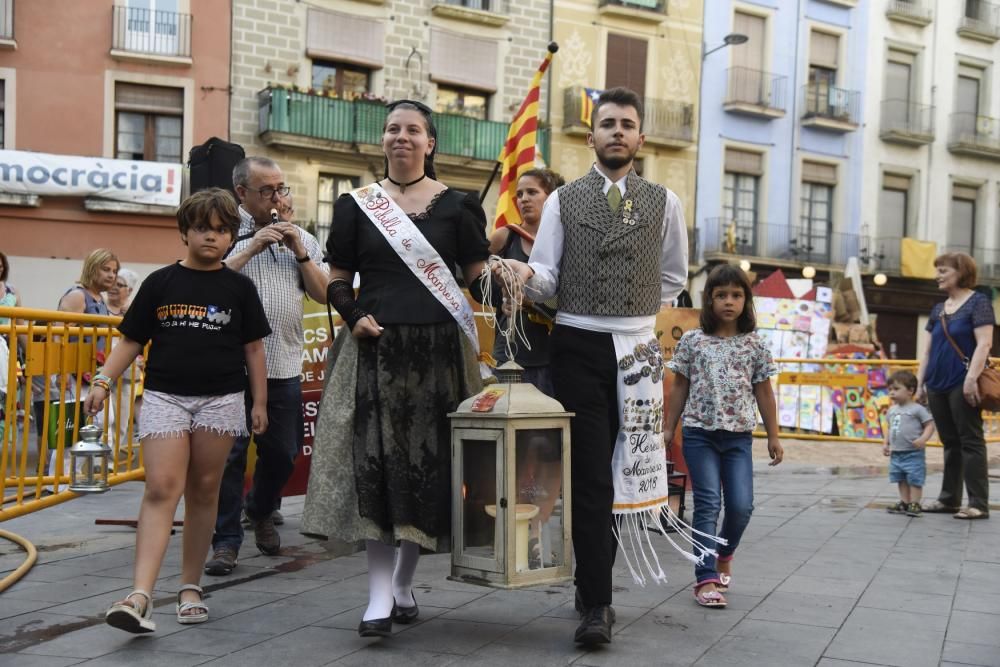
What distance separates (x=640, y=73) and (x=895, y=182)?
9621mm

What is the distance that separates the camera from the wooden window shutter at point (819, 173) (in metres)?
31.4

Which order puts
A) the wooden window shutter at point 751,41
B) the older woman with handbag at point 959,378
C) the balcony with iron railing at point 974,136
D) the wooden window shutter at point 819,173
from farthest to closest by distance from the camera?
the balcony with iron railing at point 974,136
the wooden window shutter at point 819,173
the wooden window shutter at point 751,41
the older woman with handbag at point 959,378

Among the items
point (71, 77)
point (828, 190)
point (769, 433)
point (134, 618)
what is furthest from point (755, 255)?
point (134, 618)

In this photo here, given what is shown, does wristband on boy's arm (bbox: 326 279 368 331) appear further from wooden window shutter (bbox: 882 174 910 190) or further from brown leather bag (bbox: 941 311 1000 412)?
wooden window shutter (bbox: 882 174 910 190)

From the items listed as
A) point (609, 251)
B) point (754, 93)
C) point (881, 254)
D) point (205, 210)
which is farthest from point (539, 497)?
point (881, 254)

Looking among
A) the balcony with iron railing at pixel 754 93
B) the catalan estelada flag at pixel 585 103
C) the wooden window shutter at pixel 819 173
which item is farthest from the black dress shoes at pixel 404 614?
the wooden window shutter at pixel 819 173

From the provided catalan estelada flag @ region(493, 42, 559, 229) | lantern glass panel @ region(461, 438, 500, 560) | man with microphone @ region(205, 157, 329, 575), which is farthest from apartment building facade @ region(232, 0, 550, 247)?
lantern glass panel @ region(461, 438, 500, 560)

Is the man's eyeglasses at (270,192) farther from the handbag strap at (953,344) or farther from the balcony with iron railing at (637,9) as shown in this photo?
the balcony with iron railing at (637,9)

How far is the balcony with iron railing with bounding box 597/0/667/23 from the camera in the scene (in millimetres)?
27766

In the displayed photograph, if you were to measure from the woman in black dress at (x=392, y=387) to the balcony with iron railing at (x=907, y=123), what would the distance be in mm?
30737

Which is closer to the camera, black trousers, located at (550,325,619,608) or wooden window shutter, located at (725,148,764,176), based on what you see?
black trousers, located at (550,325,619,608)

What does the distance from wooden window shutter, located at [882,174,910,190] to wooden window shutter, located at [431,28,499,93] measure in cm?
1349

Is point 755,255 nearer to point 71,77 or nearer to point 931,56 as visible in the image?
point 931,56

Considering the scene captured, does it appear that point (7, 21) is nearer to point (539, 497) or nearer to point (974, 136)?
point (539, 497)
